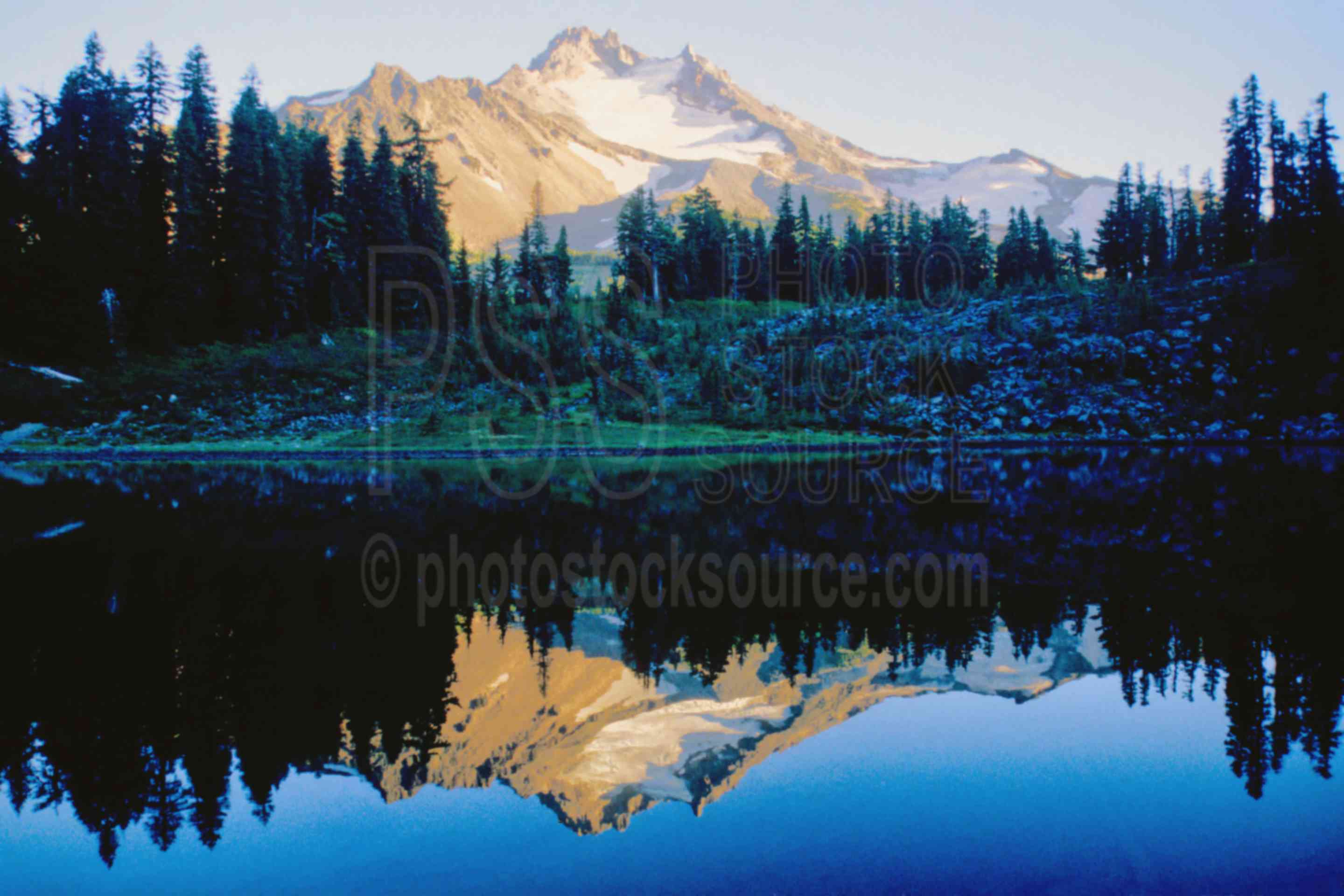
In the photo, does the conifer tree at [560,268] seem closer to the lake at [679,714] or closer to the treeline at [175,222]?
the treeline at [175,222]

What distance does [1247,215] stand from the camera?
7781cm

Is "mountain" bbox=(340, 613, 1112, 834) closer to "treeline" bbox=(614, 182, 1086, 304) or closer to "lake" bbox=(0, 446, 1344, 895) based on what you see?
"lake" bbox=(0, 446, 1344, 895)

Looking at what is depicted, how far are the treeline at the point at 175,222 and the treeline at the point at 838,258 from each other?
30.3 meters

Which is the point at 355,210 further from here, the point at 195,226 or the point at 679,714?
the point at 679,714

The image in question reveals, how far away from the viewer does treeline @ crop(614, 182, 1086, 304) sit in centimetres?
9425

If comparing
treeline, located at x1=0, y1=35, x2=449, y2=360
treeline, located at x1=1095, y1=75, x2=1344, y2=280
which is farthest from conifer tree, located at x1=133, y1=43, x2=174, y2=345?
treeline, located at x1=1095, y1=75, x2=1344, y2=280

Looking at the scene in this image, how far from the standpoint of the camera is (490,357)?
65688mm

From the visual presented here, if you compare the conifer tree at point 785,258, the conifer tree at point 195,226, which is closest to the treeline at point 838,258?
the conifer tree at point 785,258

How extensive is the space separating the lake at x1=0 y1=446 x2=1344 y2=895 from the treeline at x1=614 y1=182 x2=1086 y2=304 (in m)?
78.3

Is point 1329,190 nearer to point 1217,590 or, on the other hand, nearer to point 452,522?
point 1217,590

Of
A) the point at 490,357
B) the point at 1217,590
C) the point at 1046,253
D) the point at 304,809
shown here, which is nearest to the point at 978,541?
the point at 1217,590

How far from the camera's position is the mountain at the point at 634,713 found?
767cm

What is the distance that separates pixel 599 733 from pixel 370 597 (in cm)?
673

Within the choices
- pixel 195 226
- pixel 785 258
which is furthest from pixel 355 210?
pixel 785 258
